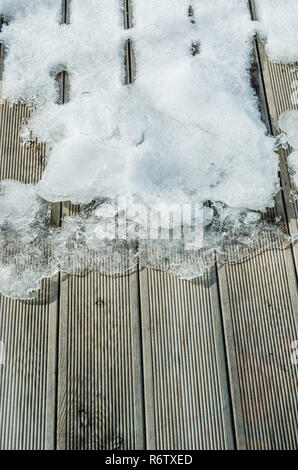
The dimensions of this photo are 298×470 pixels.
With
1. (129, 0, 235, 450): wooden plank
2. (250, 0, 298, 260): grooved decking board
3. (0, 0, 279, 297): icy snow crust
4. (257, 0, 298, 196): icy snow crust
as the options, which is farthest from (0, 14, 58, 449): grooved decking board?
(257, 0, 298, 196): icy snow crust

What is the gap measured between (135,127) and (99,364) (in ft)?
6.65

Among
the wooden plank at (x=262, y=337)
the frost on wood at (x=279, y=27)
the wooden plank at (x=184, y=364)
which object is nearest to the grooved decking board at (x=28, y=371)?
the wooden plank at (x=184, y=364)

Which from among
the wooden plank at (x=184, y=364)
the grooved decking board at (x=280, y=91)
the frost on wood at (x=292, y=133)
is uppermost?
the grooved decking board at (x=280, y=91)

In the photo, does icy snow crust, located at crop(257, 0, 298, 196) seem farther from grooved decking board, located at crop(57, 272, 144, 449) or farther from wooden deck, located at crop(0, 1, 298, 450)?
grooved decking board, located at crop(57, 272, 144, 449)

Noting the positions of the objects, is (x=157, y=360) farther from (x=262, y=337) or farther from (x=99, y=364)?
(x=262, y=337)

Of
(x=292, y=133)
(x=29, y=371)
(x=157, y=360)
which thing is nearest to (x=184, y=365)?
(x=157, y=360)

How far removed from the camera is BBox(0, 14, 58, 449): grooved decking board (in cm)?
323

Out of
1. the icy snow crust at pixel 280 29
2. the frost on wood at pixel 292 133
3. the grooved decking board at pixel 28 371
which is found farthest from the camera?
the icy snow crust at pixel 280 29

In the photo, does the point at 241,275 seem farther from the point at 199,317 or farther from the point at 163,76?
the point at 163,76

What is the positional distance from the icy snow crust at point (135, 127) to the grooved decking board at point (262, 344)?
0.29m

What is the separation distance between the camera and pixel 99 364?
3.35m

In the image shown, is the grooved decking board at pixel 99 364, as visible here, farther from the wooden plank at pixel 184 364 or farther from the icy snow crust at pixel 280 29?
the icy snow crust at pixel 280 29

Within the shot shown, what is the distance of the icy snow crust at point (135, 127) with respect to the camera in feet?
11.9

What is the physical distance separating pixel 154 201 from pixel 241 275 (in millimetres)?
Answer: 935
